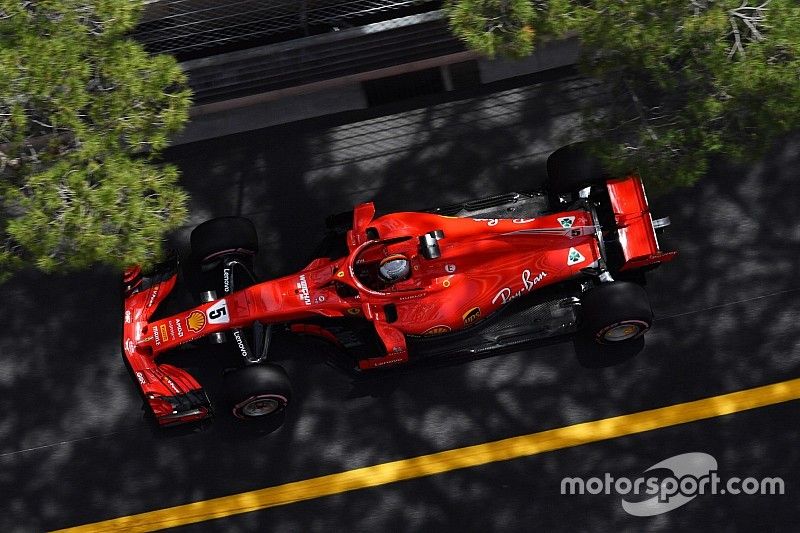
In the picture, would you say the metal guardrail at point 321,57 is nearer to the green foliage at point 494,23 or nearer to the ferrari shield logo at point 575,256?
the green foliage at point 494,23

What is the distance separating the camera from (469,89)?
786 cm

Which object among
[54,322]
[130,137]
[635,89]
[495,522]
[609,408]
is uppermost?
[130,137]

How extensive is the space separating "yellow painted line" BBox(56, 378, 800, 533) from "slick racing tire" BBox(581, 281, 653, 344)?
37.4 inches

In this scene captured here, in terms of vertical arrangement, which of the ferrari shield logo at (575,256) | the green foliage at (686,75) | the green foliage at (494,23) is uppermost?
the green foliage at (494,23)

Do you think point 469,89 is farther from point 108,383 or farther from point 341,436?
point 108,383

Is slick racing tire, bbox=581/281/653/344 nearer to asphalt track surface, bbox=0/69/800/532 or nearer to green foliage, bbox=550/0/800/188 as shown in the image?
asphalt track surface, bbox=0/69/800/532

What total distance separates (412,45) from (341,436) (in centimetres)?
343

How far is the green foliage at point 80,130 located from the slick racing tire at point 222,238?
1430mm

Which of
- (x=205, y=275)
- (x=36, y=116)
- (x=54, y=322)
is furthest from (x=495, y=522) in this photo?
(x=36, y=116)

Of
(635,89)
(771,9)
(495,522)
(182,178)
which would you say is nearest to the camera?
(771,9)

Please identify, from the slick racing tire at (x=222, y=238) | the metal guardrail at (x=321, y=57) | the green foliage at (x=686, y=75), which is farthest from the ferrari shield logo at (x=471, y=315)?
the metal guardrail at (x=321, y=57)

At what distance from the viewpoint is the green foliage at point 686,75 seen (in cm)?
514

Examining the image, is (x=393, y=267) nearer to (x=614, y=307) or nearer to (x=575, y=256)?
(x=575, y=256)

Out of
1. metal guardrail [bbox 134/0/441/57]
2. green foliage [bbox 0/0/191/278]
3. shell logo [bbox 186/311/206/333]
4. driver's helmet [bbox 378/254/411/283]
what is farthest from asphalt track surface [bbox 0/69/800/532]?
green foliage [bbox 0/0/191/278]
